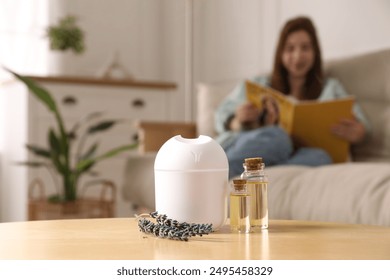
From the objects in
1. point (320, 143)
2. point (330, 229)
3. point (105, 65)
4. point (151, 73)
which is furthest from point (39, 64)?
point (330, 229)

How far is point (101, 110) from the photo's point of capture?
3.77m

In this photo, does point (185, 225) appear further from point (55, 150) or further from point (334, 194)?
point (55, 150)

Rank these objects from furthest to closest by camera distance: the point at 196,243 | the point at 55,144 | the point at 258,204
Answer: the point at 55,144, the point at 258,204, the point at 196,243

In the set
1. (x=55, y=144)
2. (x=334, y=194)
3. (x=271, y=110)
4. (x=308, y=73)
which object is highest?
(x=308, y=73)

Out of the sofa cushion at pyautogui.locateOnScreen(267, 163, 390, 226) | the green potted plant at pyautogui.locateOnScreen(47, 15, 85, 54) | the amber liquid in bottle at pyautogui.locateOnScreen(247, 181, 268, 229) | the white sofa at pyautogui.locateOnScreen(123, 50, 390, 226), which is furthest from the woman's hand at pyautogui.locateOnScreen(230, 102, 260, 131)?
the green potted plant at pyautogui.locateOnScreen(47, 15, 85, 54)

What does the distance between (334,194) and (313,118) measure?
75 cm

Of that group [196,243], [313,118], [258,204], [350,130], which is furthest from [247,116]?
[196,243]

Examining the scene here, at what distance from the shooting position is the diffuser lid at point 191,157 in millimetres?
875

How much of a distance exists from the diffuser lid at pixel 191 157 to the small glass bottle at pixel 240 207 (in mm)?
31

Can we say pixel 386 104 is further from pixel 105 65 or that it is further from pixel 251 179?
pixel 105 65

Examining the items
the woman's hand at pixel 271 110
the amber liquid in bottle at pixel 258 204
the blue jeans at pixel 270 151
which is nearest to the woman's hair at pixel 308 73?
the woman's hand at pixel 271 110
